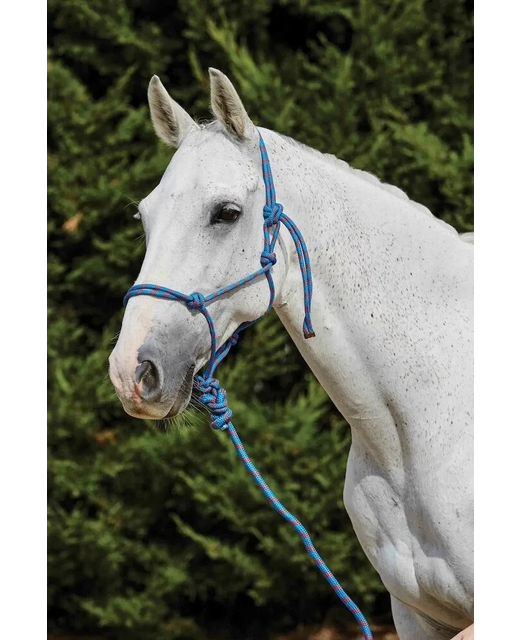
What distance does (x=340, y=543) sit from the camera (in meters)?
3.47

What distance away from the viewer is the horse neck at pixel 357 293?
1.67 m

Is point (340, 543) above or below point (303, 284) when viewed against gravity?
below

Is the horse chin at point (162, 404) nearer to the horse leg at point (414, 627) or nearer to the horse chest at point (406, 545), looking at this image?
the horse chest at point (406, 545)

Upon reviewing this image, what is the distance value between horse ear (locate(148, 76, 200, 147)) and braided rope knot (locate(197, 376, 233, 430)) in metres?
0.48

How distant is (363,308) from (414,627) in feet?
2.39

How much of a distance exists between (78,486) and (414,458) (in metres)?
2.19

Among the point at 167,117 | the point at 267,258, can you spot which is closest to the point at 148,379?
the point at 267,258

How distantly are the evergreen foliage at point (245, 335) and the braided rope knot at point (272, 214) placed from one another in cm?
191

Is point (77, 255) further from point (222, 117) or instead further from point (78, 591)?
point (222, 117)

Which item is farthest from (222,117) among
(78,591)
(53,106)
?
(78,591)

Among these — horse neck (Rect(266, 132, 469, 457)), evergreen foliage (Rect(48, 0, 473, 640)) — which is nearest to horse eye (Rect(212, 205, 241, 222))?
horse neck (Rect(266, 132, 469, 457))

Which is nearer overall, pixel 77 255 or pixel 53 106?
pixel 53 106

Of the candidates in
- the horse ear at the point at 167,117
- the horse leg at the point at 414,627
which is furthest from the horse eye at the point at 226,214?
the horse leg at the point at 414,627
